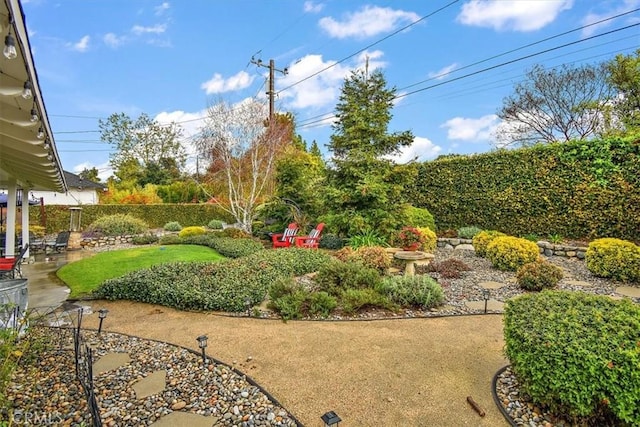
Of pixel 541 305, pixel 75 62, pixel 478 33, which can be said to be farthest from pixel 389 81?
pixel 75 62

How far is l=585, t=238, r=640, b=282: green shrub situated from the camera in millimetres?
5715

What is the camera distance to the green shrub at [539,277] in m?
5.41

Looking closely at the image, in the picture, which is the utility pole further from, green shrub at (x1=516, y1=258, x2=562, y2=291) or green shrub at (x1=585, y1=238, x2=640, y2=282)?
green shrub at (x1=585, y1=238, x2=640, y2=282)

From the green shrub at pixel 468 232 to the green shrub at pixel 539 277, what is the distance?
4.50 metres

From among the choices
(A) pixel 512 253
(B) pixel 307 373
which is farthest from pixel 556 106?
(B) pixel 307 373

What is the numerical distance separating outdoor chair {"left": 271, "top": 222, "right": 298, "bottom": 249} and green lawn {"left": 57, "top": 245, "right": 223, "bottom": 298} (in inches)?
79.1

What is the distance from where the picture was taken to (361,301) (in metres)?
4.67

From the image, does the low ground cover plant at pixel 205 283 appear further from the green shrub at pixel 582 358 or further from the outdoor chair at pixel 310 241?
the green shrub at pixel 582 358

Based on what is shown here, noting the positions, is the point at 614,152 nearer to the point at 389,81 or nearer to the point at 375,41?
the point at 389,81

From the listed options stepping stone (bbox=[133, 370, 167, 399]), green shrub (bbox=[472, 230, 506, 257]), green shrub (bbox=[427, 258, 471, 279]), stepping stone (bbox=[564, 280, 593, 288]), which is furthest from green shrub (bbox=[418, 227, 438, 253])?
stepping stone (bbox=[133, 370, 167, 399])

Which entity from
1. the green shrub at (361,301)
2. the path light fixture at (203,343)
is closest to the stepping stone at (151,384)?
the path light fixture at (203,343)

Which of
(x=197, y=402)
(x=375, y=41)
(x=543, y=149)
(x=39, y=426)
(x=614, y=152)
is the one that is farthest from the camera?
(x=375, y=41)

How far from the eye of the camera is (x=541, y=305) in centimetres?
262

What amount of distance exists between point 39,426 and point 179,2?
10.1m
